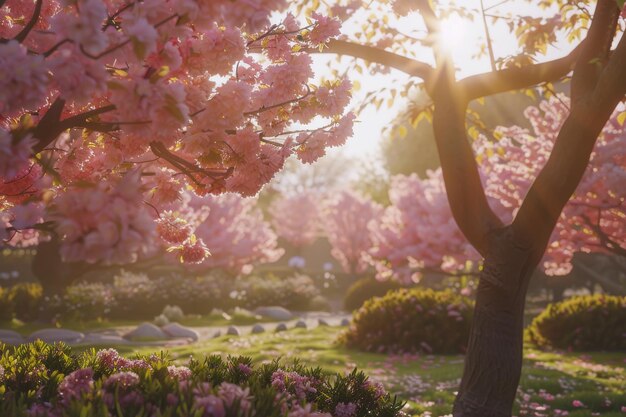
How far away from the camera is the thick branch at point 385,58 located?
221 inches

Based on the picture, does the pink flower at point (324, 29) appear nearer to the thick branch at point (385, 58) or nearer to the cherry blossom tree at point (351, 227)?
the thick branch at point (385, 58)

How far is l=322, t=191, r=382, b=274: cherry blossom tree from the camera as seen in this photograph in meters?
32.4

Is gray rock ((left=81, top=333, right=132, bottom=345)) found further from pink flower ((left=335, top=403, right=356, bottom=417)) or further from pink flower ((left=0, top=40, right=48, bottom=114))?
pink flower ((left=0, top=40, right=48, bottom=114))

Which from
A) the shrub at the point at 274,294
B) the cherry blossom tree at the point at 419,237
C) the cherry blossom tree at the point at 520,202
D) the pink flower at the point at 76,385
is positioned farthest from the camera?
the shrub at the point at 274,294

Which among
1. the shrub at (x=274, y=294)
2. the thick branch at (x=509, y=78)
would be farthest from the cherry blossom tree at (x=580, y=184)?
the shrub at (x=274, y=294)

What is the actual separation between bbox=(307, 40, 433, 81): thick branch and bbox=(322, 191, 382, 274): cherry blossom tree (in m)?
26.1

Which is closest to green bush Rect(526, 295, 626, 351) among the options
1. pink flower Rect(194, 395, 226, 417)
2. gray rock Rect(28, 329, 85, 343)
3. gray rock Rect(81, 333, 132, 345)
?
gray rock Rect(81, 333, 132, 345)

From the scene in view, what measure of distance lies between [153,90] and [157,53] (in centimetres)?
38

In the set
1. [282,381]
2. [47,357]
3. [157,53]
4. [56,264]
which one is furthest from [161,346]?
[157,53]

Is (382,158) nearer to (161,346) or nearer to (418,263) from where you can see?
(418,263)

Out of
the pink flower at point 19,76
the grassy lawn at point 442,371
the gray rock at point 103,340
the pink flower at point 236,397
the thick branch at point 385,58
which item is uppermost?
the thick branch at point 385,58

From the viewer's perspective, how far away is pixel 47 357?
4289 millimetres

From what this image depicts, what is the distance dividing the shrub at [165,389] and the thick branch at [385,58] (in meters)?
3.14

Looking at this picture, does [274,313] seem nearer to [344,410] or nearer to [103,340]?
[103,340]
